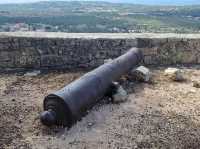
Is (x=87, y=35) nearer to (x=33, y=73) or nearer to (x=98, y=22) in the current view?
(x=33, y=73)

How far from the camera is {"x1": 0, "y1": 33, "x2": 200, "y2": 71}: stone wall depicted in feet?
29.7

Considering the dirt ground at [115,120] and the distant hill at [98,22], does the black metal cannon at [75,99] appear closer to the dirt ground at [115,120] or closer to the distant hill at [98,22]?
the dirt ground at [115,120]

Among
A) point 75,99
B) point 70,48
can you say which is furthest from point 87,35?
point 75,99

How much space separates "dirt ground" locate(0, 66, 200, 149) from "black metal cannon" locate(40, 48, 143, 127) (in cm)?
22

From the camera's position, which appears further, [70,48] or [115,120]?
[70,48]

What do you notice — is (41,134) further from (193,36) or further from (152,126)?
(193,36)

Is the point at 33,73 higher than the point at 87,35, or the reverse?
the point at 87,35

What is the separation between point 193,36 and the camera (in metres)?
9.77

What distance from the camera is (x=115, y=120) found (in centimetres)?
647

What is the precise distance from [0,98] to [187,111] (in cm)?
347

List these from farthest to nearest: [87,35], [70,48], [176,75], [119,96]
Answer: [87,35]
[70,48]
[176,75]
[119,96]

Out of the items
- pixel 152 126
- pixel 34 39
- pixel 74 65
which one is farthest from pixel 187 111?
pixel 34 39

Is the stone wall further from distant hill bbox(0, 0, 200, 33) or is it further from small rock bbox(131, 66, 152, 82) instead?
distant hill bbox(0, 0, 200, 33)

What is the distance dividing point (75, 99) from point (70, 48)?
333cm
